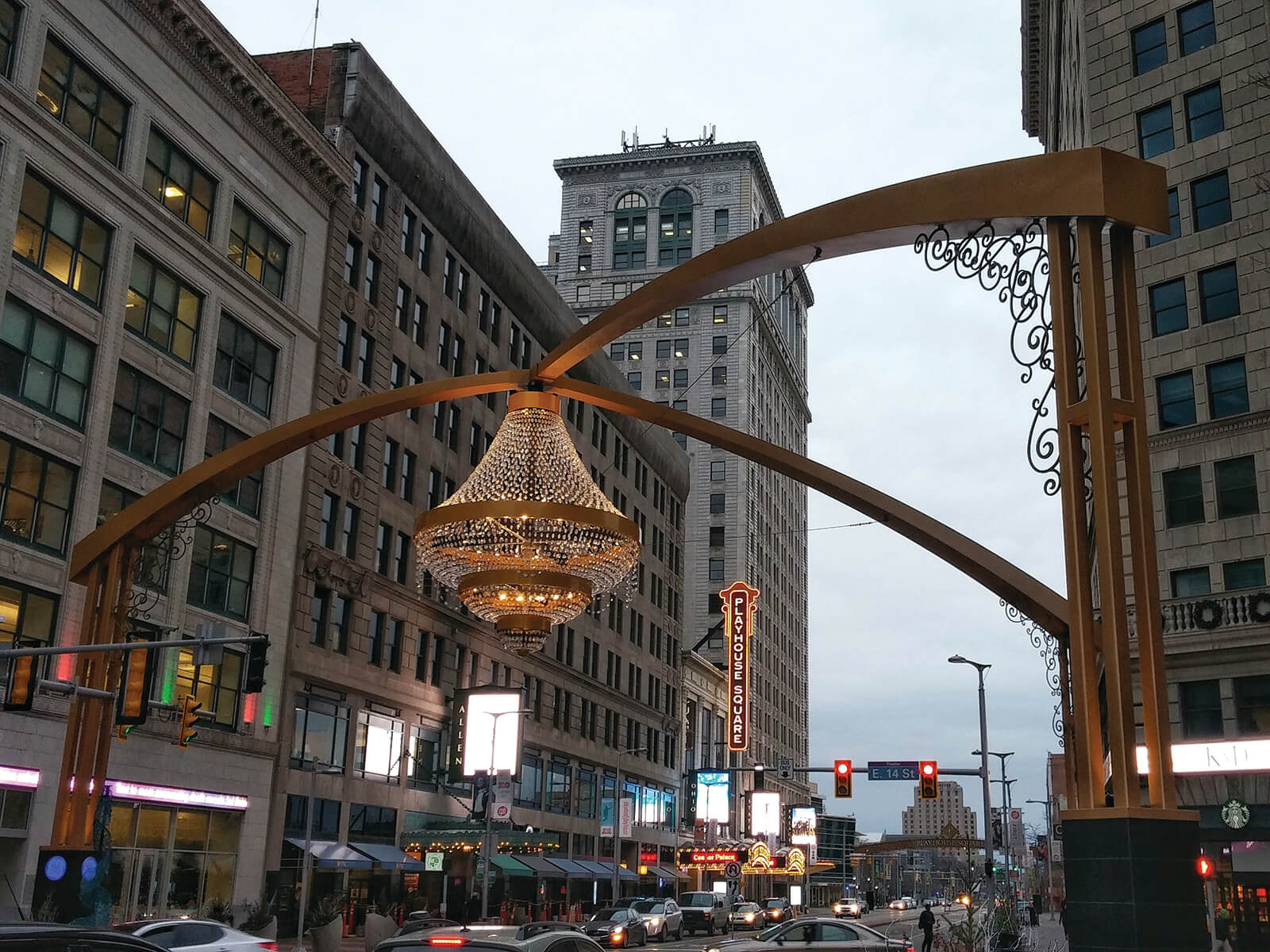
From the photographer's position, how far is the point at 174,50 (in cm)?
4053

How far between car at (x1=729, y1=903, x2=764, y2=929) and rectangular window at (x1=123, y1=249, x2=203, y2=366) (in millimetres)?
39868

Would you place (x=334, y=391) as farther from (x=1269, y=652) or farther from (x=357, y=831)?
(x=1269, y=652)

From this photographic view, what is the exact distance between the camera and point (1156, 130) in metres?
43.7

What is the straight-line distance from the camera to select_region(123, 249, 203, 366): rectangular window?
3847 cm

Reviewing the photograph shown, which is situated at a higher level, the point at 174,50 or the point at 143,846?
the point at 174,50

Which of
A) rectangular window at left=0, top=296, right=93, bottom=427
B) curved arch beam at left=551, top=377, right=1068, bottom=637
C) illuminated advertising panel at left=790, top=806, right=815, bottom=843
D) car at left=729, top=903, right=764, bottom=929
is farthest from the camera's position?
illuminated advertising panel at left=790, top=806, right=815, bottom=843

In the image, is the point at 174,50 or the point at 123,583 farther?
the point at 174,50

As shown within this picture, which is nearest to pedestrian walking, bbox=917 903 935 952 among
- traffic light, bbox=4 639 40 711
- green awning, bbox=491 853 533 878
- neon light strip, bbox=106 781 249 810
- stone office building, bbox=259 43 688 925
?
stone office building, bbox=259 43 688 925

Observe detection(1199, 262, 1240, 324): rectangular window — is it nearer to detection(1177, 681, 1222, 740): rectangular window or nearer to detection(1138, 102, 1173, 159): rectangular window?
detection(1138, 102, 1173, 159): rectangular window

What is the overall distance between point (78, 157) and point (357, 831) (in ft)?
87.8

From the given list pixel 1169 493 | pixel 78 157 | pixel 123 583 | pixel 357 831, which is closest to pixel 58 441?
pixel 78 157

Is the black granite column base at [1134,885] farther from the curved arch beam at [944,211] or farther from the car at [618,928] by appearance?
the car at [618,928]

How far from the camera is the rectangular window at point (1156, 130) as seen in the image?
43250 millimetres

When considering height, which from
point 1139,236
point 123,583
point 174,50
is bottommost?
point 123,583
